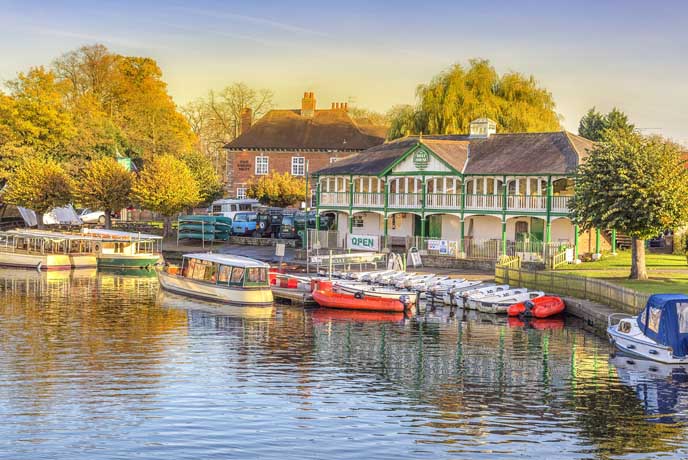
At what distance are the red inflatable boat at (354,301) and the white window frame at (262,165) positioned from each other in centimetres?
5284

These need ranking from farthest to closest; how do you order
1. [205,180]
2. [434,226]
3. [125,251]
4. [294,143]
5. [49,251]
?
[294,143], [205,180], [125,251], [49,251], [434,226]

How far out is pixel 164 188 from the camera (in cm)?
8262

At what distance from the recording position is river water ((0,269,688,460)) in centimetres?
2583

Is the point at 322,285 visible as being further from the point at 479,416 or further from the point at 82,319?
the point at 479,416

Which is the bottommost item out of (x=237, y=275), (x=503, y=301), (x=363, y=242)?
(x=503, y=301)

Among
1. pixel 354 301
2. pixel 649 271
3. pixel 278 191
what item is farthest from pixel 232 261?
pixel 278 191

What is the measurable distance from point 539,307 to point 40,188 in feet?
181

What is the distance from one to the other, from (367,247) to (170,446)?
44.4 m

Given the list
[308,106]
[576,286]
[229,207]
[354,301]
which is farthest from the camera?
[308,106]

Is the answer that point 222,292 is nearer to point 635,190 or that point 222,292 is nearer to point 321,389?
point 321,389

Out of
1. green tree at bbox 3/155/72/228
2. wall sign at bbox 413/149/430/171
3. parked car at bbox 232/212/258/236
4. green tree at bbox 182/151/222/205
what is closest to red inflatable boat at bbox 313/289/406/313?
wall sign at bbox 413/149/430/171

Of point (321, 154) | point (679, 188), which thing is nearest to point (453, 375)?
point (679, 188)

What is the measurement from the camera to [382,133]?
10581 centimetres

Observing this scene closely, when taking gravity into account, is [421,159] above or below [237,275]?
above
